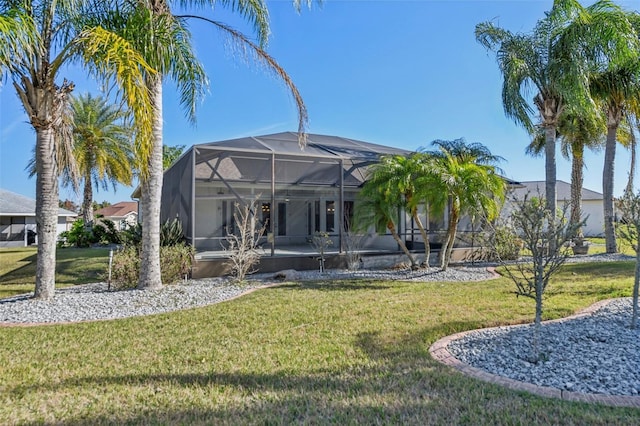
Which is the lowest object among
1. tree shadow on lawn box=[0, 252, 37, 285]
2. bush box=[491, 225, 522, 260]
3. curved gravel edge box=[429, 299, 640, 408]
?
curved gravel edge box=[429, 299, 640, 408]

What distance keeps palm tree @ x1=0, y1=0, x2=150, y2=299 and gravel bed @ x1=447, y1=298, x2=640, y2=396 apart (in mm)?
6946

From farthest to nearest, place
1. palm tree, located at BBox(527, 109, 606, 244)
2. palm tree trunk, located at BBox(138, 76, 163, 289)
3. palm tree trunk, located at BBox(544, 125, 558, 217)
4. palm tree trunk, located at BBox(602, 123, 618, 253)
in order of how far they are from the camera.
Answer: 1. palm tree, located at BBox(527, 109, 606, 244)
2. palm tree trunk, located at BBox(602, 123, 618, 253)
3. palm tree trunk, located at BBox(544, 125, 558, 217)
4. palm tree trunk, located at BBox(138, 76, 163, 289)

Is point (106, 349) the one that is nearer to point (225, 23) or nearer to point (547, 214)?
point (547, 214)

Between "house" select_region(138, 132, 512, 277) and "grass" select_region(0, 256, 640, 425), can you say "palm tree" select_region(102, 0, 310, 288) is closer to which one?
"house" select_region(138, 132, 512, 277)

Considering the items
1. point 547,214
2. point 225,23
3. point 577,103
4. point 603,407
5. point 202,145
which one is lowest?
point 603,407

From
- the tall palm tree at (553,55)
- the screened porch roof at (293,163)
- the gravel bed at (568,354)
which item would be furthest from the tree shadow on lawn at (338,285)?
the tall palm tree at (553,55)

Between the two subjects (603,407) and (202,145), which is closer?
(603,407)

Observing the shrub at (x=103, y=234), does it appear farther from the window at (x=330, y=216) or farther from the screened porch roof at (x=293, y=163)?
the window at (x=330, y=216)

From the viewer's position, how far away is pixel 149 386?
384cm

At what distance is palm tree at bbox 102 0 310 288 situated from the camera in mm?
8094

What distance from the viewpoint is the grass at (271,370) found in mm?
3260

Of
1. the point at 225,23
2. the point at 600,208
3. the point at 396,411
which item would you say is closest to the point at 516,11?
the point at 225,23

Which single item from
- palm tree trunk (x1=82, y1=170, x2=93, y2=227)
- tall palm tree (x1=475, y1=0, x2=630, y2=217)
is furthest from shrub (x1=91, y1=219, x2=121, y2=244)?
tall palm tree (x1=475, y1=0, x2=630, y2=217)

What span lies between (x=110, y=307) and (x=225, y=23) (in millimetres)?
7643
